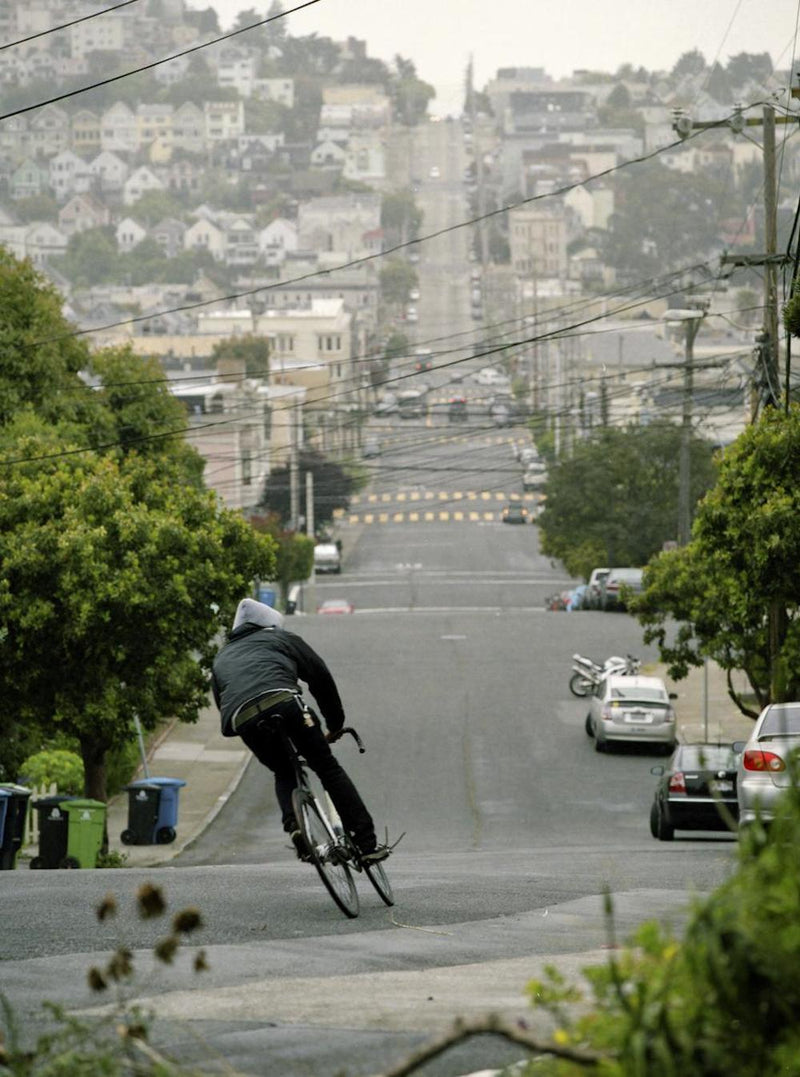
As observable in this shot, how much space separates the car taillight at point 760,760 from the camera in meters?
14.9

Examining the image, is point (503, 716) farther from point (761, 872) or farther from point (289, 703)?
point (761, 872)

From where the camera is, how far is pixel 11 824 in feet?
57.1

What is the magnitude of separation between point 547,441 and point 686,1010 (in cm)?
13150

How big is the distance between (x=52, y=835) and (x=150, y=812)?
5.86m

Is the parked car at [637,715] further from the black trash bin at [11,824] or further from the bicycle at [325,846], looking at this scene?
the bicycle at [325,846]

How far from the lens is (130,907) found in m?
9.98

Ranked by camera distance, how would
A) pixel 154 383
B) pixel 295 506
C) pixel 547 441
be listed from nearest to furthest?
pixel 154 383 < pixel 295 506 < pixel 547 441

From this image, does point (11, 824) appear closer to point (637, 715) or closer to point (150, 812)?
point (150, 812)

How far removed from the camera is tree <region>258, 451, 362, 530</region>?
4099 inches

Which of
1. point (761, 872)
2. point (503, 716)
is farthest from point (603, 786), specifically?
point (761, 872)

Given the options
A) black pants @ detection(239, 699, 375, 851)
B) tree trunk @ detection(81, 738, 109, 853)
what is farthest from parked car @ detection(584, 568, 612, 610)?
black pants @ detection(239, 699, 375, 851)

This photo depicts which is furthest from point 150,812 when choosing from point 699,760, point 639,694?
point 699,760

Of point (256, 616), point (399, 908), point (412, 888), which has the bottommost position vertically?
point (412, 888)

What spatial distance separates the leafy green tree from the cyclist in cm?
6731
